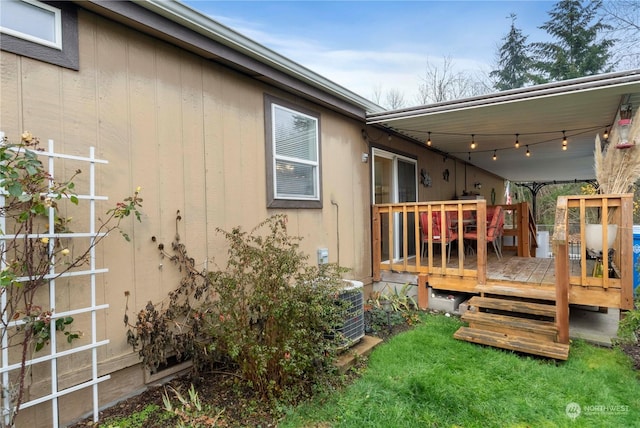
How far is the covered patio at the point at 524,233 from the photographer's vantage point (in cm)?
334

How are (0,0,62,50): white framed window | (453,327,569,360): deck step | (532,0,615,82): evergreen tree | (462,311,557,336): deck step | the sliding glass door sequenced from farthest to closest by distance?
(532,0,615,82): evergreen tree → the sliding glass door → (462,311,557,336): deck step → (453,327,569,360): deck step → (0,0,62,50): white framed window

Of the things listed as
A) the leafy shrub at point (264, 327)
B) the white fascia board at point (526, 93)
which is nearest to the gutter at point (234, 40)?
the white fascia board at point (526, 93)

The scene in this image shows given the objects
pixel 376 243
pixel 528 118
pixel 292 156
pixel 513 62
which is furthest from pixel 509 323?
pixel 513 62

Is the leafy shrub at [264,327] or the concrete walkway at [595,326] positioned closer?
the leafy shrub at [264,327]

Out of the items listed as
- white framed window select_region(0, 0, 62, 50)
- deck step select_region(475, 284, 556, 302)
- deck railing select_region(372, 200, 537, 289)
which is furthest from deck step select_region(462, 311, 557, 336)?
white framed window select_region(0, 0, 62, 50)

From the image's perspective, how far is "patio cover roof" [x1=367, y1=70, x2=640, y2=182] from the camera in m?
3.76

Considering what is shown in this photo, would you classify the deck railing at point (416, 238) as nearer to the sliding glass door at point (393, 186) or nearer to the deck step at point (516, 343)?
the sliding glass door at point (393, 186)

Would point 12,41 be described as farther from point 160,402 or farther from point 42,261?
point 160,402

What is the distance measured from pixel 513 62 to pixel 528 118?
1586cm

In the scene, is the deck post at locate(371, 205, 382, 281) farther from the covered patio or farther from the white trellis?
the white trellis

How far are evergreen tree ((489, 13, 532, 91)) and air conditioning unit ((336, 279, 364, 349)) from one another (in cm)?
1813

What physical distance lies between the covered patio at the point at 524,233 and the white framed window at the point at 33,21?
3788mm

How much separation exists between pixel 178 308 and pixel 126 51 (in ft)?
6.62

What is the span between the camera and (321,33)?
24.3ft
